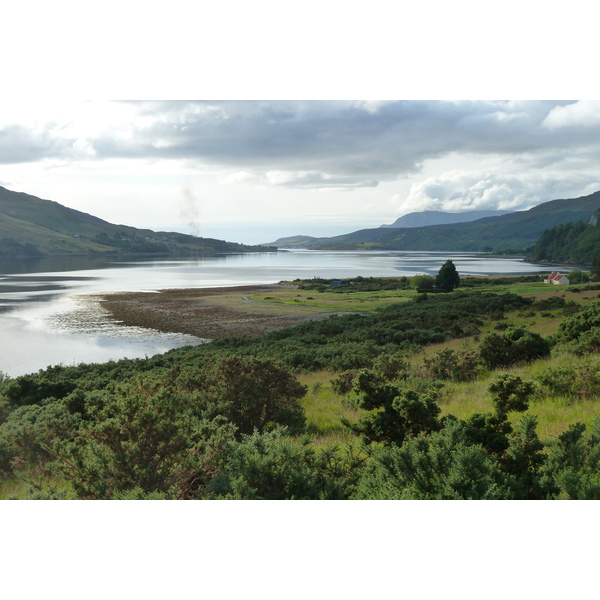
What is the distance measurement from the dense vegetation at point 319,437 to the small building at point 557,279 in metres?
3.32

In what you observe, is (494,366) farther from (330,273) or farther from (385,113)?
(330,273)

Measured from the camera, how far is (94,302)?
35.4 meters

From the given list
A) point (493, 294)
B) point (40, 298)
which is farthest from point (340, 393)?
point (40, 298)

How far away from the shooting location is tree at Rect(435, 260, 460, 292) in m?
15.9

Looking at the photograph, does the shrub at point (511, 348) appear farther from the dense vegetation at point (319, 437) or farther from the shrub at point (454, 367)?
the shrub at point (454, 367)

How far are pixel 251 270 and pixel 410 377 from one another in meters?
50.5

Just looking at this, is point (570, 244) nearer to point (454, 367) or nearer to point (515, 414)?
point (454, 367)

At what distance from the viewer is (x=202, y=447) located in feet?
18.2

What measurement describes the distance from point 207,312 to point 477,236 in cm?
1904

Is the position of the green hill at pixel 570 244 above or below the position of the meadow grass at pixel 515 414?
above

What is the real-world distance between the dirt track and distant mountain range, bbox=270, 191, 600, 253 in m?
9.75

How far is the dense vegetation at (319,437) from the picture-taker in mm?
4152

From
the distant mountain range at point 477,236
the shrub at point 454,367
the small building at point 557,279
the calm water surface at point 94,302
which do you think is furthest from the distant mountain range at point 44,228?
the small building at point 557,279

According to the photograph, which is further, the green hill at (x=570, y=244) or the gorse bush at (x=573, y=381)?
the green hill at (x=570, y=244)
